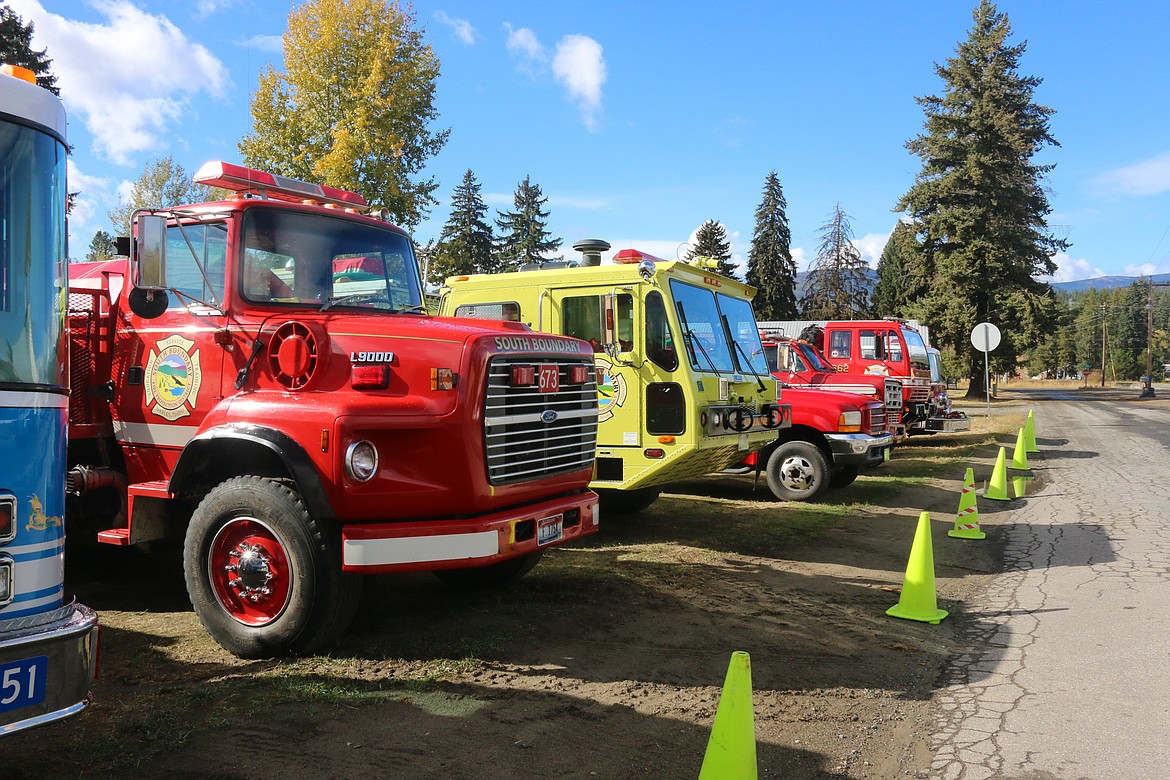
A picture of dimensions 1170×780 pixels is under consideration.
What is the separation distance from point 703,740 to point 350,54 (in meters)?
18.2

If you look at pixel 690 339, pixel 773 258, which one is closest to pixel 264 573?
pixel 690 339

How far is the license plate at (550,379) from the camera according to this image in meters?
5.38

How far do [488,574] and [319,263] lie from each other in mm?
2601

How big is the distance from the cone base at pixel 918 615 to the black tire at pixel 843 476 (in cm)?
597

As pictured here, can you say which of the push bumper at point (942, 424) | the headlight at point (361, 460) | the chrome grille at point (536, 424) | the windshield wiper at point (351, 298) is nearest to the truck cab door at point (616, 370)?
the chrome grille at point (536, 424)

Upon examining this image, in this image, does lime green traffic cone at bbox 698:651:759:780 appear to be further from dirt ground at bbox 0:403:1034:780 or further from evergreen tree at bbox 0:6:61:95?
evergreen tree at bbox 0:6:61:95

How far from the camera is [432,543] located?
15.0ft

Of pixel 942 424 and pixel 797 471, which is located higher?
pixel 942 424

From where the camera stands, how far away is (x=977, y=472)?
1510 centimetres

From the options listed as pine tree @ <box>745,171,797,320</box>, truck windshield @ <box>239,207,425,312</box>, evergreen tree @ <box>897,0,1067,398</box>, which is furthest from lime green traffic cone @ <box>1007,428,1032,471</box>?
pine tree @ <box>745,171,797,320</box>

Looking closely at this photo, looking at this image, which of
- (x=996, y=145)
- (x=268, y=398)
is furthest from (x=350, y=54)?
(x=996, y=145)

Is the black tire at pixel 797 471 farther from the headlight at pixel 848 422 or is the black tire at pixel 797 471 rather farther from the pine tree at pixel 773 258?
the pine tree at pixel 773 258

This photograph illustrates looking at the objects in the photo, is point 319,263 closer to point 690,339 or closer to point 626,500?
point 690,339

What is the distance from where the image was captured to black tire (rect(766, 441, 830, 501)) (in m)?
11.2
